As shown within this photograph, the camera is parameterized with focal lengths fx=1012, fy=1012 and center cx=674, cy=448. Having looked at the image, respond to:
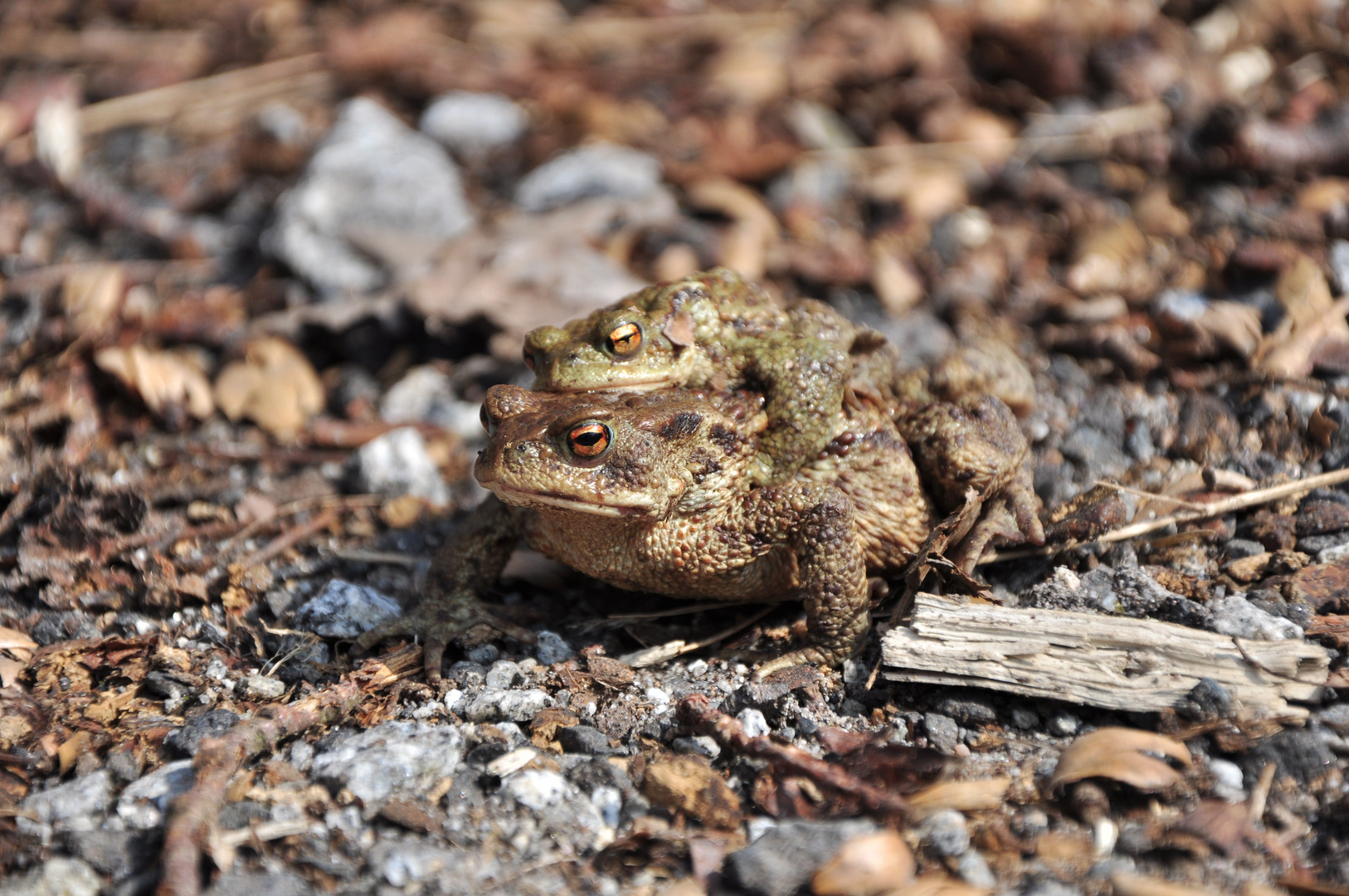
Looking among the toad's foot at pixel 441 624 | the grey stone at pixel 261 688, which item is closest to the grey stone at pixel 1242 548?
the toad's foot at pixel 441 624

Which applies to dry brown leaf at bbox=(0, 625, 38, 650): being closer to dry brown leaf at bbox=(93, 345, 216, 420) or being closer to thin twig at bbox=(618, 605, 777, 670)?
dry brown leaf at bbox=(93, 345, 216, 420)

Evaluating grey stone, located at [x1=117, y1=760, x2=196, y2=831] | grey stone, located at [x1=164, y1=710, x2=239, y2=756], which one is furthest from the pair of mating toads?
grey stone, located at [x1=117, y1=760, x2=196, y2=831]

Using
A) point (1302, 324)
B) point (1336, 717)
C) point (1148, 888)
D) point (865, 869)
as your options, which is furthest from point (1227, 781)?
point (1302, 324)

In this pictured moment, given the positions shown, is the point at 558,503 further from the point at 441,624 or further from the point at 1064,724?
the point at 1064,724

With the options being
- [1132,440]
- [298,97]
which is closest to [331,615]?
[1132,440]

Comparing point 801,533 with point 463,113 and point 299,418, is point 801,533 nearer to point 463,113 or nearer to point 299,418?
point 299,418
